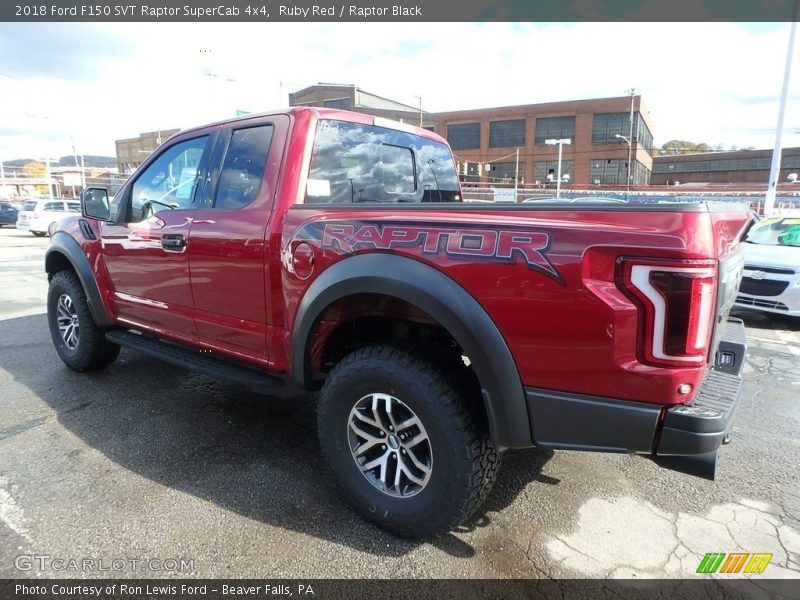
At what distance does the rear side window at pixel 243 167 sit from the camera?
283 centimetres

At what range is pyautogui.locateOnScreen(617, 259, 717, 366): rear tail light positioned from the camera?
163 centimetres

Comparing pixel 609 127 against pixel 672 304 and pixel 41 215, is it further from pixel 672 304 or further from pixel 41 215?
pixel 672 304

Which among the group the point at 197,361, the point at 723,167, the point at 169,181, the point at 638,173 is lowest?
the point at 197,361

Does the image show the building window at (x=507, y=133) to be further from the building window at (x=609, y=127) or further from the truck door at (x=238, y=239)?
the truck door at (x=238, y=239)

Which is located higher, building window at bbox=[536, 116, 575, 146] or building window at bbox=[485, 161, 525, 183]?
building window at bbox=[536, 116, 575, 146]

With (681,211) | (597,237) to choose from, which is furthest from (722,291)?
(597,237)

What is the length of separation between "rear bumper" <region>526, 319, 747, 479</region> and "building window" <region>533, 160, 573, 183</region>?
6336cm

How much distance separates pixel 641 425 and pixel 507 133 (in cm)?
6850

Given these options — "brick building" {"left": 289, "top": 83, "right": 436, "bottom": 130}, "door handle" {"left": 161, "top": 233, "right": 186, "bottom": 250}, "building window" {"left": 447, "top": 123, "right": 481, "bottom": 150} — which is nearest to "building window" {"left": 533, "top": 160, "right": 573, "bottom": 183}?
"building window" {"left": 447, "top": 123, "right": 481, "bottom": 150}

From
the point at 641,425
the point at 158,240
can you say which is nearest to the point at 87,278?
the point at 158,240

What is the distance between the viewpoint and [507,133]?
65.2m

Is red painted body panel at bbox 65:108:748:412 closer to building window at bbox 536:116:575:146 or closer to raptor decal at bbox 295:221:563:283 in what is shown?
raptor decal at bbox 295:221:563:283

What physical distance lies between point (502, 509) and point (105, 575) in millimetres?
1863

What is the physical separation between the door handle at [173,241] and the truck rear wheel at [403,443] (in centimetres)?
139
